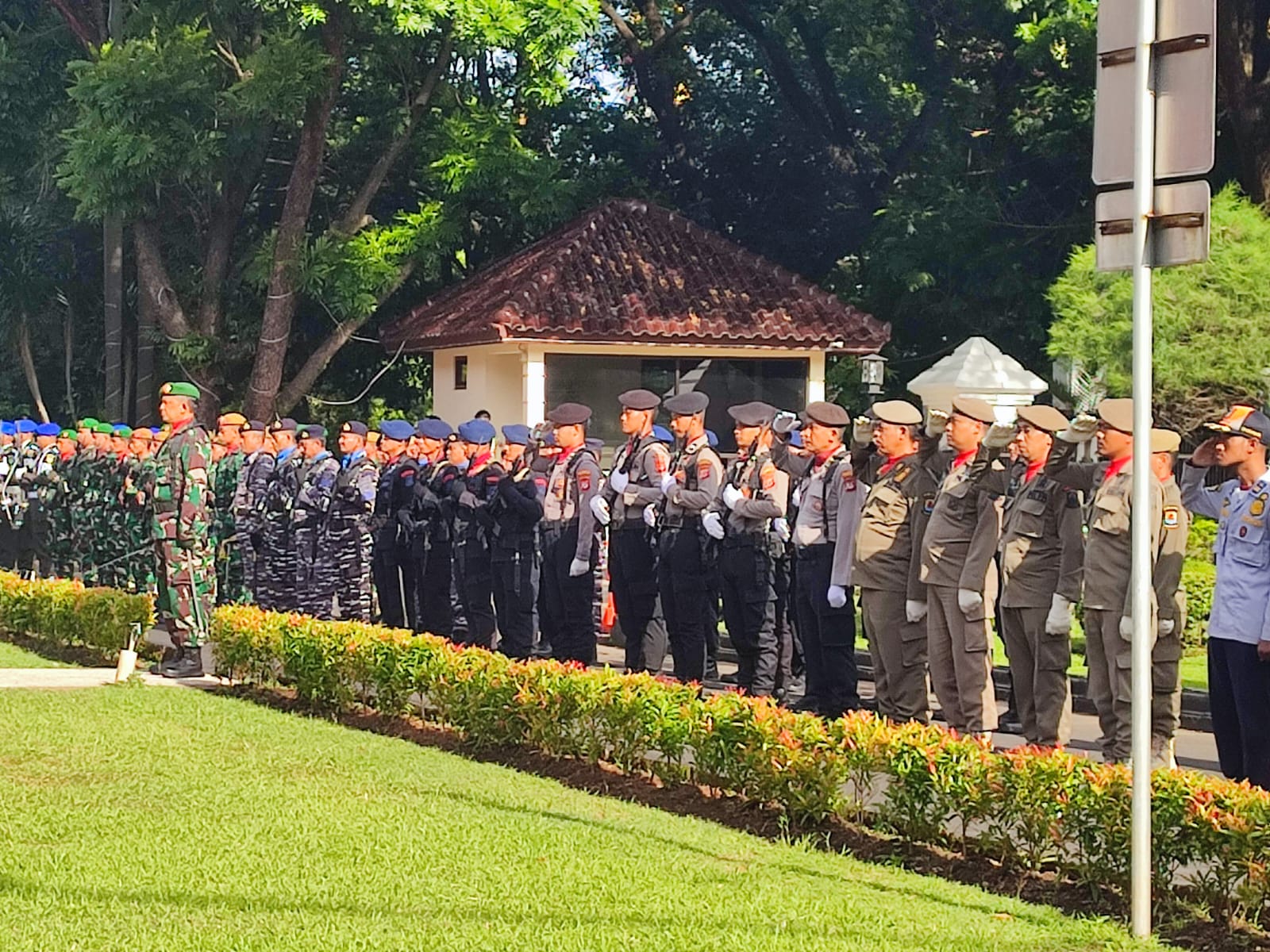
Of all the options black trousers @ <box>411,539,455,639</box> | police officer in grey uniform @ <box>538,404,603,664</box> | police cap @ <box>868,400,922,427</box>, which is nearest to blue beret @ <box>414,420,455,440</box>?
black trousers @ <box>411,539,455,639</box>

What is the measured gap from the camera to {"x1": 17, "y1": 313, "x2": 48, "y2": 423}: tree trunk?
28.0 metres

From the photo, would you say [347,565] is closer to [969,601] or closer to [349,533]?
[349,533]

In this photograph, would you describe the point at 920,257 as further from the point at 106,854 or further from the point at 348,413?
the point at 106,854

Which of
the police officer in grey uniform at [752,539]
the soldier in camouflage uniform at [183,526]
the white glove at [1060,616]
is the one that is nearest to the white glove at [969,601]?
the white glove at [1060,616]

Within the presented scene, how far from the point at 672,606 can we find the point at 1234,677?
4.37 metres

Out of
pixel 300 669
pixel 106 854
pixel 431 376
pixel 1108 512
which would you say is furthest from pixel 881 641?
pixel 431 376

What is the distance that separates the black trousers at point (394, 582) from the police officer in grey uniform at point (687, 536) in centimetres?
335

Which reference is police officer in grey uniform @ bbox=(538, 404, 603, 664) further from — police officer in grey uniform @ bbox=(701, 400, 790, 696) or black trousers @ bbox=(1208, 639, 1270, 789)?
black trousers @ bbox=(1208, 639, 1270, 789)

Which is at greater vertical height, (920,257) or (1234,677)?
(920,257)

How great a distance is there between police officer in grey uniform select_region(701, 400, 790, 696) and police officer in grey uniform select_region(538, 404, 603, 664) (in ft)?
3.85

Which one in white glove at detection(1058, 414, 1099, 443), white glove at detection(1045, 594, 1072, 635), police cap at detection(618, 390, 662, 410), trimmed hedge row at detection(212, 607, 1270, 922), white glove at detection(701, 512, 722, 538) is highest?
police cap at detection(618, 390, 662, 410)

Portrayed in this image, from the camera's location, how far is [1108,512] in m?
8.63

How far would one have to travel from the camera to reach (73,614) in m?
13.8

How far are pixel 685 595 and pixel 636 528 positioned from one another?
632 millimetres
